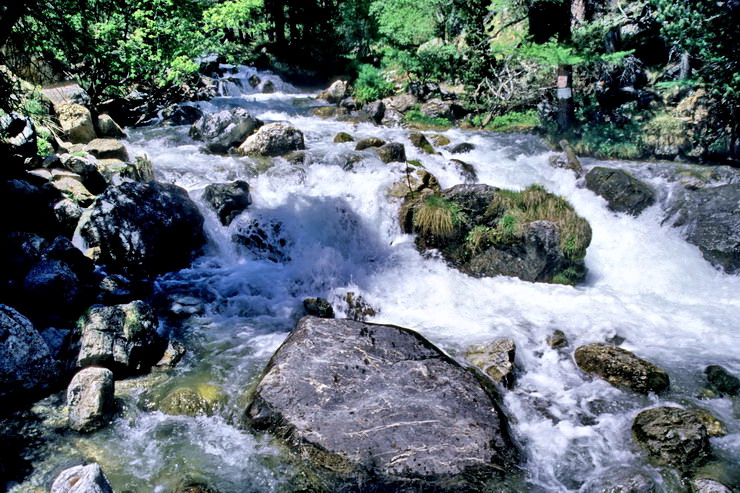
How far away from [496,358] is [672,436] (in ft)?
6.77

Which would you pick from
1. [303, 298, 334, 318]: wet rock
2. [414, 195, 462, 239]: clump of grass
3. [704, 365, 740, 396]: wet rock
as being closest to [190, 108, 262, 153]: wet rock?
[414, 195, 462, 239]: clump of grass

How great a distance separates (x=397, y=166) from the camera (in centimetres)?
1136

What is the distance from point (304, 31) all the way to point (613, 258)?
26.9 metres

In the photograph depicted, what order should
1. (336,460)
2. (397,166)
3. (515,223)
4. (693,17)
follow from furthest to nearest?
(397,166), (693,17), (515,223), (336,460)

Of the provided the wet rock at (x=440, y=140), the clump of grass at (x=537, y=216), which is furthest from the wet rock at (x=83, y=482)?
the wet rock at (x=440, y=140)

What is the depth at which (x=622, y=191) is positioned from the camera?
10562 millimetres

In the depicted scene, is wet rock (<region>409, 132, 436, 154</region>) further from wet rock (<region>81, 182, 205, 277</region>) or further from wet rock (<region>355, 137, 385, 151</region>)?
wet rock (<region>81, 182, 205, 277</region>)

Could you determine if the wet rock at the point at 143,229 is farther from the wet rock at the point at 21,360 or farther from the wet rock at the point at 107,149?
the wet rock at the point at 21,360

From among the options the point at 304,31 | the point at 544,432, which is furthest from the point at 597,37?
the point at 304,31

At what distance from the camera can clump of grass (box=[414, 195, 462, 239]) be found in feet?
29.3

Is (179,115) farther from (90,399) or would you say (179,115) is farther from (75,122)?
(90,399)

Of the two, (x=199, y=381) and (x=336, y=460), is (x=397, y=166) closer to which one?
(x=199, y=381)

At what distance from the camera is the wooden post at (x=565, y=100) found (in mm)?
12891

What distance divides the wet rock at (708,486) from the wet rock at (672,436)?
215 millimetres
